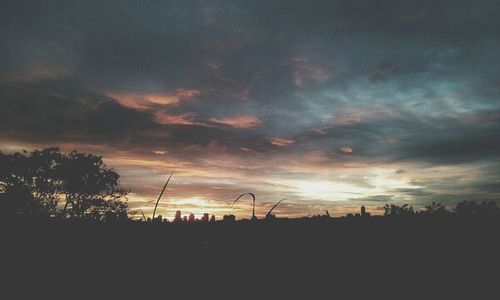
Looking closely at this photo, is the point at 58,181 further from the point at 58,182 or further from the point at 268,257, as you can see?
the point at 268,257

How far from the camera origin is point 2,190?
39.2m

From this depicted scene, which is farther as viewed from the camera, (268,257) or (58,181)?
(58,181)

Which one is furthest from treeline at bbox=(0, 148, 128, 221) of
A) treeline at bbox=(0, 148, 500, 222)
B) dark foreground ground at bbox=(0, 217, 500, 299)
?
Answer: dark foreground ground at bbox=(0, 217, 500, 299)

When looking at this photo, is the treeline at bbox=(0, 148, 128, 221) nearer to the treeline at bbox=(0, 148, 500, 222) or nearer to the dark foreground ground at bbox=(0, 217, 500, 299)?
the treeline at bbox=(0, 148, 500, 222)

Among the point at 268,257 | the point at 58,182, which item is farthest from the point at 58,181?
the point at 268,257

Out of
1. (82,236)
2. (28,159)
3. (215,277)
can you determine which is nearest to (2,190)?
(28,159)

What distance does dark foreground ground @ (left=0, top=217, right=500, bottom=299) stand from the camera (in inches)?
228

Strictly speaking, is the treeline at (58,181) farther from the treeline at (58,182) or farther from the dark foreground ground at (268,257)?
the dark foreground ground at (268,257)

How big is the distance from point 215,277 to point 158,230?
1.54m

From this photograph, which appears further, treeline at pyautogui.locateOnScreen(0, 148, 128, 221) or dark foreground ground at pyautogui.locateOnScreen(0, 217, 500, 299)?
treeline at pyautogui.locateOnScreen(0, 148, 128, 221)

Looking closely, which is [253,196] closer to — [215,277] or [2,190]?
[215,277]

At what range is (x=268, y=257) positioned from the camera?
6.68 metres

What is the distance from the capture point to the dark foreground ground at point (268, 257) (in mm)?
5789

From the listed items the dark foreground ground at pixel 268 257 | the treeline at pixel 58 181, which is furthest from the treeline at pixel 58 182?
the dark foreground ground at pixel 268 257
